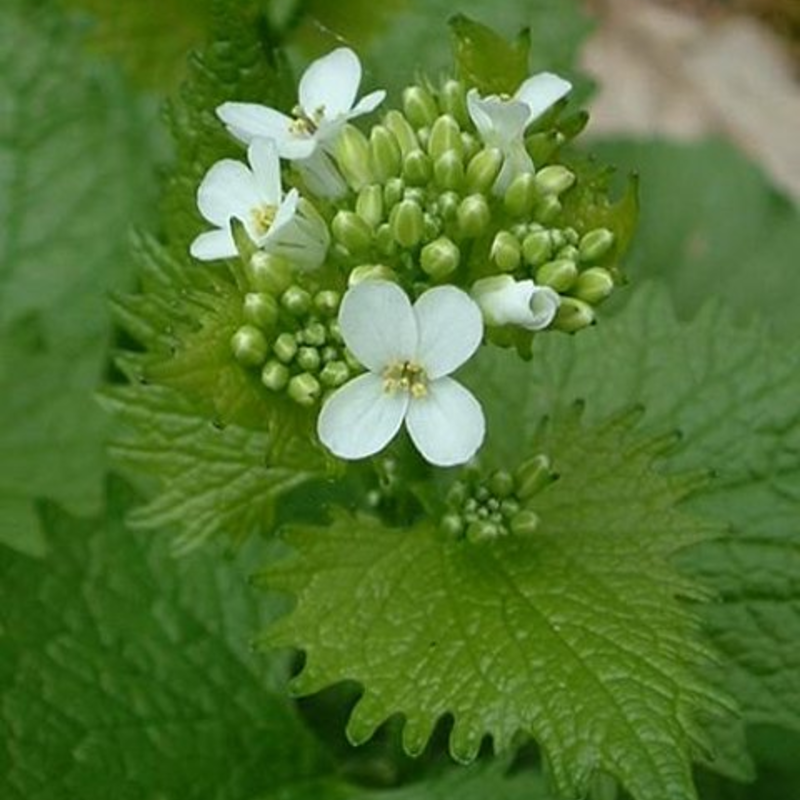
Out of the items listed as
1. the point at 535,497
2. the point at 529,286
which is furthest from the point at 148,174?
the point at 529,286

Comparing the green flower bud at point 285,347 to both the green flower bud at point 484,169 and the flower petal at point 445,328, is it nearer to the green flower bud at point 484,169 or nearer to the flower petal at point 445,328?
the flower petal at point 445,328

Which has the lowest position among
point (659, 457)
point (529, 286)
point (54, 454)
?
point (54, 454)

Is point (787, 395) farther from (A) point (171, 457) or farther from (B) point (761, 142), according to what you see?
(B) point (761, 142)

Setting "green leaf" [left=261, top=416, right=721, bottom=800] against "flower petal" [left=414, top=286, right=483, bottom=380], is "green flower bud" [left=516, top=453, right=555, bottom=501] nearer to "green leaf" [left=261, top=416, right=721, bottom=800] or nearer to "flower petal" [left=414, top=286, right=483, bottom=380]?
"green leaf" [left=261, top=416, right=721, bottom=800]

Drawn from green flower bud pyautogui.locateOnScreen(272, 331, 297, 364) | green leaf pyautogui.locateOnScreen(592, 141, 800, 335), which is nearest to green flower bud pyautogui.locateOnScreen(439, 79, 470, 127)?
green flower bud pyautogui.locateOnScreen(272, 331, 297, 364)

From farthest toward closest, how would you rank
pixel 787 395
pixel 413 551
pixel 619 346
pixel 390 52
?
1. pixel 390 52
2. pixel 619 346
3. pixel 787 395
4. pixel 413 551

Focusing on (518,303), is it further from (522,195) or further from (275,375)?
(275,375)
